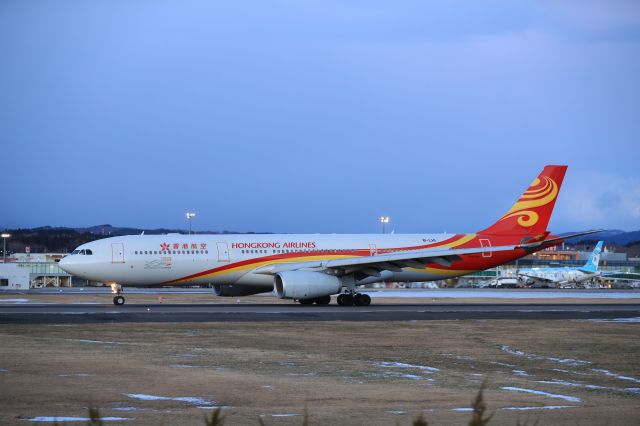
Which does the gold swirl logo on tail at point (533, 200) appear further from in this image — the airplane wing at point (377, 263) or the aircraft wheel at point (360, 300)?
the aircraft wheel at point (360, 300)

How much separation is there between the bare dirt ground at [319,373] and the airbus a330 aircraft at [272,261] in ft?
46.6

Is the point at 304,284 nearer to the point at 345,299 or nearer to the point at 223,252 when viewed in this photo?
the point at 345,299

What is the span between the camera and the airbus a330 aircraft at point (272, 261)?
140ft

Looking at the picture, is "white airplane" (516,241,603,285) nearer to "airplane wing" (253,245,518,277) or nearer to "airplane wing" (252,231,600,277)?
"airplane wing" (252,231,600,277)

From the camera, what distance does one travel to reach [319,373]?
1748 centimetres

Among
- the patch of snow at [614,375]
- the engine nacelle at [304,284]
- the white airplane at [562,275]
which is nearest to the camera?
the patch of snow at [614,375]

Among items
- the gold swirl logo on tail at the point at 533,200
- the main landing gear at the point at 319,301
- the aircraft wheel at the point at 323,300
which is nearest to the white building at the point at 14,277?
the main landing gear at the point at 319,301

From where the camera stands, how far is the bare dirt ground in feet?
43.1

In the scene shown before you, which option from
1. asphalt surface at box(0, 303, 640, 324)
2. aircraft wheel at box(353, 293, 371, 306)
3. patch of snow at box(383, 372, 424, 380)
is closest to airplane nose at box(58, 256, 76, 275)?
asphalt surface at box(0, 303, 640, 324)

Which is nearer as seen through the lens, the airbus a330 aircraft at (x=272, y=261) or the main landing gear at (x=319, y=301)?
the airbus a330 aircraft at (x=272, y=261)

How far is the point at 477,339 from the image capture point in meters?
24.8

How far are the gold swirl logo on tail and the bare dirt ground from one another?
66.1ft

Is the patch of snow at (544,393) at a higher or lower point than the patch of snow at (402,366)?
lower

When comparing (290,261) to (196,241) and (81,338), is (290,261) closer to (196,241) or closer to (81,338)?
(196,241)
